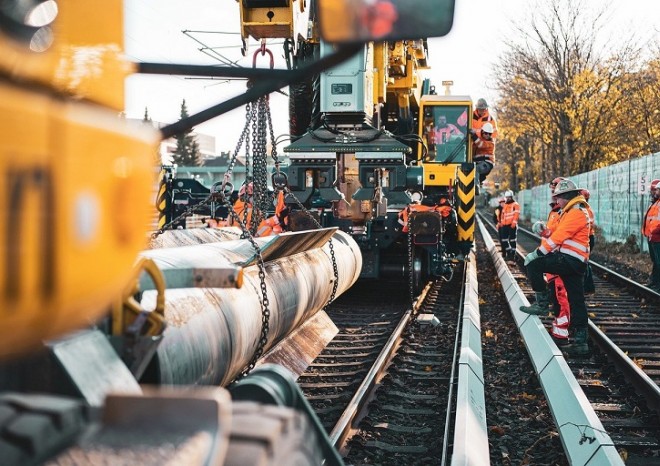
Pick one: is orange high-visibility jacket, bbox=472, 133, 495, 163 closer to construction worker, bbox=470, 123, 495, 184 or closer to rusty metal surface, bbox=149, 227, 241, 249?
construction worker, bbox=470, 123, 495, 184

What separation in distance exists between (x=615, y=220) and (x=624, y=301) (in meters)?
14.9

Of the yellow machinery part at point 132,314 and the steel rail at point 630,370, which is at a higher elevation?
→ the yellow machinery part at point 132,314

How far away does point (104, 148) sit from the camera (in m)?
1.58

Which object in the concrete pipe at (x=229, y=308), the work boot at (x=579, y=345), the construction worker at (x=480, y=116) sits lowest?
the work boot at (x=579, y=345)

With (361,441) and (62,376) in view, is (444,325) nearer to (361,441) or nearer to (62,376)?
(361,441)

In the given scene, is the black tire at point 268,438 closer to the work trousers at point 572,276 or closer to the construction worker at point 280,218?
the work trousers at point 572,276

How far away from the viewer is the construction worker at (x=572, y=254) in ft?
28.7

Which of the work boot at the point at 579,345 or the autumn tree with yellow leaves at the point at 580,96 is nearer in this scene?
the work boot at the point at 579,345

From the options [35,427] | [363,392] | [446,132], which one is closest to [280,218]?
[446,132]

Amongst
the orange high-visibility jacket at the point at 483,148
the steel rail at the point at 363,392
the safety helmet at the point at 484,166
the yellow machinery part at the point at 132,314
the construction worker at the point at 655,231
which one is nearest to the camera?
the yellow machinery part at the point at 132,314

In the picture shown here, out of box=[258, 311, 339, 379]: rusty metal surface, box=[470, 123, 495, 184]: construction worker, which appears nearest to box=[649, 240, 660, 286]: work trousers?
box=[470, 123, 495, 184]: construction worker

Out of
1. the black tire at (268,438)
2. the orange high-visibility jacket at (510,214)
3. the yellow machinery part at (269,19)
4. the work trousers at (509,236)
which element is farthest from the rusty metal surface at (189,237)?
the work trousers at (509,236)

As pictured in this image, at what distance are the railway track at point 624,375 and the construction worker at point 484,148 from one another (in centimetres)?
372

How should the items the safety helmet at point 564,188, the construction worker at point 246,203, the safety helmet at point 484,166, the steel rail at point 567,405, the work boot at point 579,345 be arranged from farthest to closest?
the safety helmet at point 484,166 → the safety helmet at point 564,188 → the work boot at point 579,345 → the construction worker at point 246,203 → the steel rail at point 567,405
